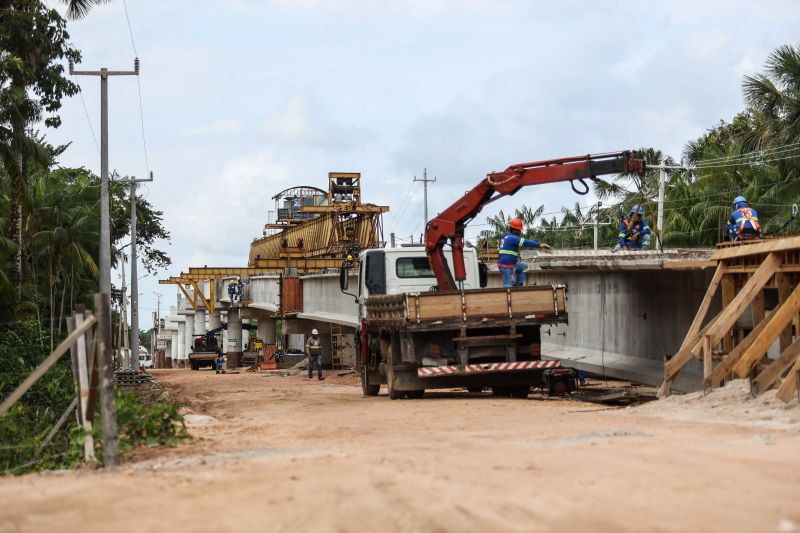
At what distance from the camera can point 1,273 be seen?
3112 centimetres

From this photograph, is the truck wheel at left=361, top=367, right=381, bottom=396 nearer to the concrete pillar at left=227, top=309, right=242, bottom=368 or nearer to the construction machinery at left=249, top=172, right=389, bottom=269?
the construction machinery at left=249, top=172, right=389, bottom=269

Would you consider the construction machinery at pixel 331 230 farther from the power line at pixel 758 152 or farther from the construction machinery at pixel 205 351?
the power line at pixel 758 152

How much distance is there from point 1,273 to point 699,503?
27.1 m

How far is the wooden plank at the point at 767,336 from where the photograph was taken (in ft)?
45.4

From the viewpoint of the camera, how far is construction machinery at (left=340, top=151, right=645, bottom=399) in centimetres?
1883

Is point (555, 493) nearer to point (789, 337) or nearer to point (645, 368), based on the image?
point (789, 337)

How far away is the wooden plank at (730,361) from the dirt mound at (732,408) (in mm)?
136

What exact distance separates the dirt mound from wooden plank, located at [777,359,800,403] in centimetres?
8

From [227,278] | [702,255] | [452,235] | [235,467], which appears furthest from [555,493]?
[227,278]

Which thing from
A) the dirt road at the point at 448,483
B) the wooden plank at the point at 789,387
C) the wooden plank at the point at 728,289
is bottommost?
the dirt road at the point at 448,483

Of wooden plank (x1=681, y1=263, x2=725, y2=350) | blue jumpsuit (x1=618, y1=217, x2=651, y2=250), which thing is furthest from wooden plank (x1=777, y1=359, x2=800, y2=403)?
blue jumpsuit (x1=618, y1=217, x2=651, y2=250)

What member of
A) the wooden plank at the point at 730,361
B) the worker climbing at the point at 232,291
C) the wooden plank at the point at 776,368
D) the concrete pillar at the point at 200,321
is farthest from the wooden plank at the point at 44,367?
the concrete pillar at the point at 200,321

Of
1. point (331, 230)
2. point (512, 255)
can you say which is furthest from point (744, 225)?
point (331, 230)

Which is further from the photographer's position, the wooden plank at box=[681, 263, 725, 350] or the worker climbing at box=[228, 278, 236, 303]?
the worker climbing at box=[228, 278, 236, 303]
